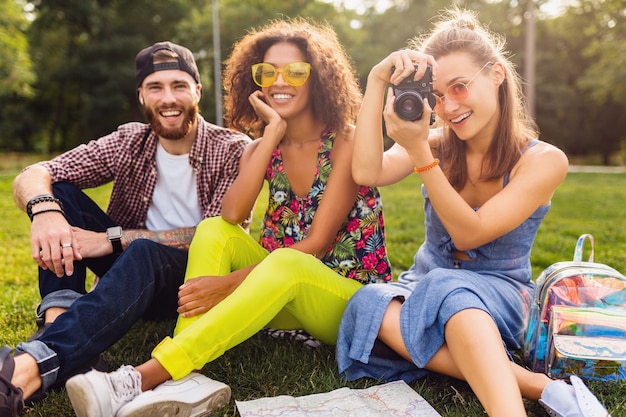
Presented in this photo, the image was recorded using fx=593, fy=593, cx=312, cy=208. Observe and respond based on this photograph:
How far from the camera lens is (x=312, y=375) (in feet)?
8.36

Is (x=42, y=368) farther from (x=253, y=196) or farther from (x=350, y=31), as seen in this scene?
(x=350, y=31)

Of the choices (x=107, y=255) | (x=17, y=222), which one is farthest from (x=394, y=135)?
(x=17, y=222)

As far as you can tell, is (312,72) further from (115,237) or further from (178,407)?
(178,407)

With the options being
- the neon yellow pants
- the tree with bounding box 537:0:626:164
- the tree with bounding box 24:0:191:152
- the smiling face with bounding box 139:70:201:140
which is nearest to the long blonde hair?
the neon yellow pants

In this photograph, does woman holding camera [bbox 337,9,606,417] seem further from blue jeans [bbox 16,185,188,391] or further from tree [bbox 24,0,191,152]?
tree [bbox 24,0,191,152]

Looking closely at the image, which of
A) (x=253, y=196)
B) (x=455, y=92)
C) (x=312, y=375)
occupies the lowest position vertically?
(x=312, y=375)

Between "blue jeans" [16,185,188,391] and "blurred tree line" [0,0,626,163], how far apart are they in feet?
77.7

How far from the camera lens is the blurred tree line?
26.4 meters

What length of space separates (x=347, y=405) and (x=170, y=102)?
1.95 metres

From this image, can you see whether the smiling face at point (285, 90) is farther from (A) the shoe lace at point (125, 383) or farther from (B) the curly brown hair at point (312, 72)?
(A) the shoe lace at point (125, 383)

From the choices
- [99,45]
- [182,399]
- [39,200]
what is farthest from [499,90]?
[99,45]

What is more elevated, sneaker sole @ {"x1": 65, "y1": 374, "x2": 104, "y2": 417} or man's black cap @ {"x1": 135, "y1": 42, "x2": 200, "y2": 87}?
man's black cap @ {"x1": 135, "y1": 42, "x2": 200, "y2": 87}

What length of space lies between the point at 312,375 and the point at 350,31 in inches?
1107

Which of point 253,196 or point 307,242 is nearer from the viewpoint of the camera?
point 307,242
